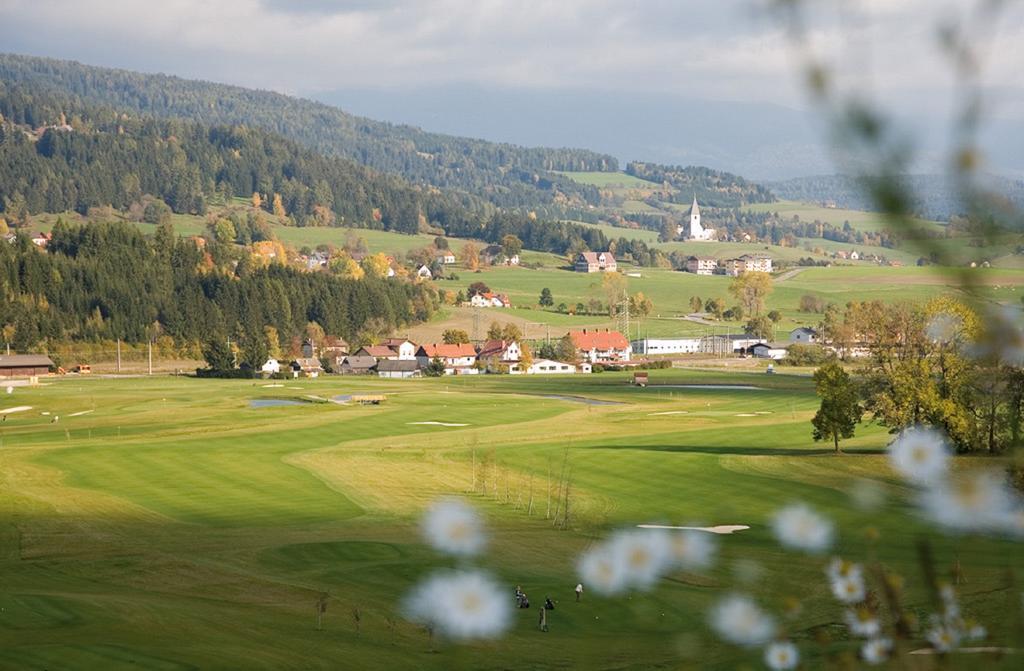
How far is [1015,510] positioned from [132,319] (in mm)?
174569

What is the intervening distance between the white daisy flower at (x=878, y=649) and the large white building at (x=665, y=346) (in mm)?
163461

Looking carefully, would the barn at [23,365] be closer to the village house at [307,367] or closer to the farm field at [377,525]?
the village house at [307,367]

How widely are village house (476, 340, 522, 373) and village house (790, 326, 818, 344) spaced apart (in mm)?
36740

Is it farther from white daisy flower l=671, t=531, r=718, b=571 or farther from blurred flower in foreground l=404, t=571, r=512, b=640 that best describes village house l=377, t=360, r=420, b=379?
blurred flower in foreground l=404, t=571, r=512, b=640

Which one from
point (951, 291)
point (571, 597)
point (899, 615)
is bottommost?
point (571, 597)

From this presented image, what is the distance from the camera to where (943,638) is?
10.9 feet

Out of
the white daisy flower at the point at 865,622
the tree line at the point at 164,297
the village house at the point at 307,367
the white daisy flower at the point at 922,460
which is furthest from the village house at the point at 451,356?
the white daisy flower at the point at 922,460

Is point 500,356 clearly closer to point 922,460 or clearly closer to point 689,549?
point 689,549

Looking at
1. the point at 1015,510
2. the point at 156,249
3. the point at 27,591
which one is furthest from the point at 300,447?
the point at 156,249

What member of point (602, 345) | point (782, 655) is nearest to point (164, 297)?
point (602, 345)

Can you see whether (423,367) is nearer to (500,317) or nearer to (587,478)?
(500,317)

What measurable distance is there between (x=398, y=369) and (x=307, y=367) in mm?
10775

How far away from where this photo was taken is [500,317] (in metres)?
190

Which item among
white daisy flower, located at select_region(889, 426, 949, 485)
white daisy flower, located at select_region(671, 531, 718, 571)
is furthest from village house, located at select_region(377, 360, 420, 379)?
white daisy flower, located at select_region(889, 426, 949, 485)
